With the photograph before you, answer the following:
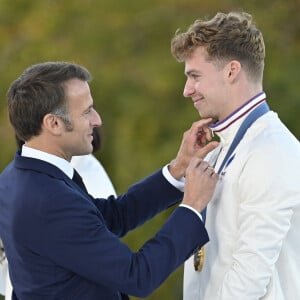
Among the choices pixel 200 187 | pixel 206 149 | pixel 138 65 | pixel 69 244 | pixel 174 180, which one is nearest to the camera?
pixel 69 244

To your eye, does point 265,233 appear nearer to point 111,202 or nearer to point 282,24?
point 111,202

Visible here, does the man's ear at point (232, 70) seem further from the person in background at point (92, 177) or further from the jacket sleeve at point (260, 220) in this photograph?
the person in background at point (92, 177)

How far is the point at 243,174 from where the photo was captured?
130 inches

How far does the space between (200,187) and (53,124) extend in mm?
492

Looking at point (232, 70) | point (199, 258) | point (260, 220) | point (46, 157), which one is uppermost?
point (232, 70)

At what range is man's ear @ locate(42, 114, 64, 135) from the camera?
331cm

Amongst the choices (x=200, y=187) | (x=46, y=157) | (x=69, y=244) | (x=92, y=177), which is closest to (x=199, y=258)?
(x=200, y=187)

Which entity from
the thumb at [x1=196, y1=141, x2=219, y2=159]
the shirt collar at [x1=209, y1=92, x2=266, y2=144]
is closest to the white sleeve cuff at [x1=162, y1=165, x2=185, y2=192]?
the thumb at [x1=196, y1=141, x2=219, y2=159]

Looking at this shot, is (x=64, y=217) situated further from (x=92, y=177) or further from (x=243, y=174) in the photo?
(x=92, y=177)

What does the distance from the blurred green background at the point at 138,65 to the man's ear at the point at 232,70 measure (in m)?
3.03

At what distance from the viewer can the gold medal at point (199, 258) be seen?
345 centimetres

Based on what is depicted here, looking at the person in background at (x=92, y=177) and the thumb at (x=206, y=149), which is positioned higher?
the thumb at (x=206, y=149)

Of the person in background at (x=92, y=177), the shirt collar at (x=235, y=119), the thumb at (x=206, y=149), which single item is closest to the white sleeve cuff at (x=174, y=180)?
the thumb at (x=206, y=149)

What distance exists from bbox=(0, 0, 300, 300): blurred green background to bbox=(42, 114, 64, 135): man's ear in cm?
318
